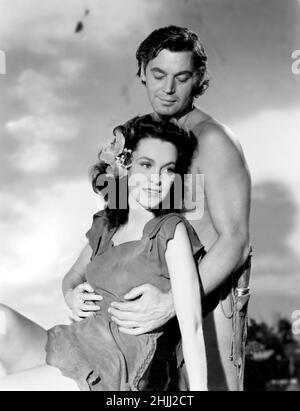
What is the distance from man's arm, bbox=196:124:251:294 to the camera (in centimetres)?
201

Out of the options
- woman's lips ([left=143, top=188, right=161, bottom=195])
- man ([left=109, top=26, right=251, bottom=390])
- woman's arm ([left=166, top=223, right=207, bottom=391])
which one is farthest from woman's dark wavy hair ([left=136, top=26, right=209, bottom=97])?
woman's arm ([left=166, top=223, right=207, bottom=391])

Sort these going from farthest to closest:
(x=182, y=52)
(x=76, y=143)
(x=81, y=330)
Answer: (x=76, y=143), (x=182, y=52), (x=81, y=330)

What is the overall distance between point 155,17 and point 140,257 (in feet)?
2.88

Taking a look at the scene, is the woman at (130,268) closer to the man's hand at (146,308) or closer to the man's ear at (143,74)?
the man's hand at (146,308)

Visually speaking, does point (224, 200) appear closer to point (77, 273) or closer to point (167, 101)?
point (167, 101)

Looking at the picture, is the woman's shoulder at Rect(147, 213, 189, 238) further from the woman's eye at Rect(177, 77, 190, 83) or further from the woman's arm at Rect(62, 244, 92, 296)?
the woman's eye at Rect(177, 77, 190, 83)

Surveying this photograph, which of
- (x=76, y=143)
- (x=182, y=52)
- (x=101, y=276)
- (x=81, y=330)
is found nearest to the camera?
(x=81, y=330)

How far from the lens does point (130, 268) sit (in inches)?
73.0

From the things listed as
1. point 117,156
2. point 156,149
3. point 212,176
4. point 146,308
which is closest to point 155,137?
point 156,149

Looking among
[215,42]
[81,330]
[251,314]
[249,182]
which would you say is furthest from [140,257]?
[215,42]

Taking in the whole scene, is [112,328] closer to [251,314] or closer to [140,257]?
[140,257]

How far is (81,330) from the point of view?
5.81ft

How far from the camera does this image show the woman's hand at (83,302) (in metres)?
1.93
